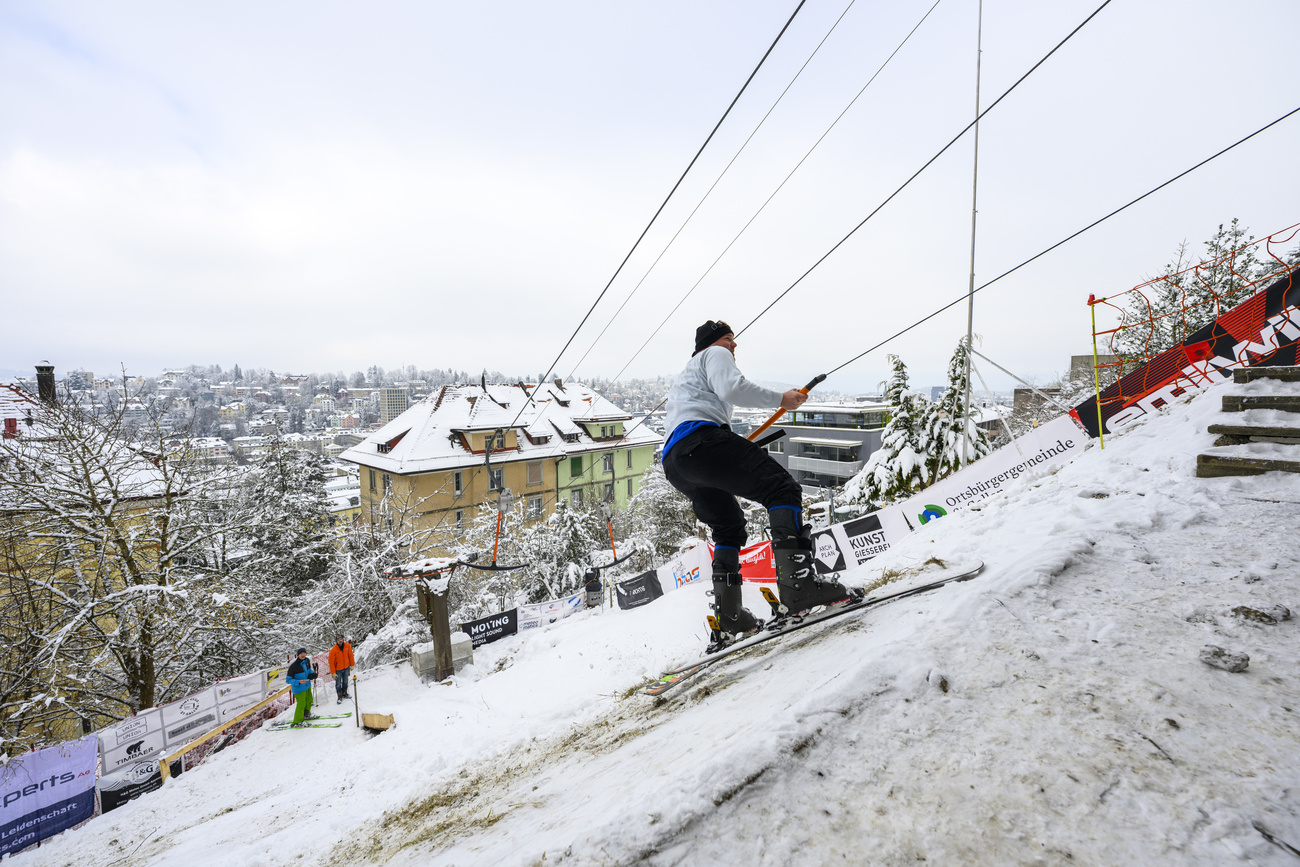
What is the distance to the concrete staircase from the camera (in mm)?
4207

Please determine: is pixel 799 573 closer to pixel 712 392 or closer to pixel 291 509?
pixel 712 392

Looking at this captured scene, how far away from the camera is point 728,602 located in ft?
12.5

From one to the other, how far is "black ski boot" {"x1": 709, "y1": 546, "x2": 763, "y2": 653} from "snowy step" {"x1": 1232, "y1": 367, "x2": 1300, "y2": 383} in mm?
5485

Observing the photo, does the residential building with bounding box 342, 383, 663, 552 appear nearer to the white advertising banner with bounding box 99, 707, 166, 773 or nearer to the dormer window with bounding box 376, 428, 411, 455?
the dormer window with bounding box 376, 428, 411, 455

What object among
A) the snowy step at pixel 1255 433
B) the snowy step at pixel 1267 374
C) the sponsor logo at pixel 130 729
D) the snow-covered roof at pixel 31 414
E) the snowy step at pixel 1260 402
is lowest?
the sponsor logo at pixel 130 729

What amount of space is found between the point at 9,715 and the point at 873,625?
15.0 metres

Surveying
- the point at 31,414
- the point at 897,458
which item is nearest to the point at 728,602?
the point at 897,458

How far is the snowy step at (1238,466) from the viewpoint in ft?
13.4

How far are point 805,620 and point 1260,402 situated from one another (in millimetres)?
4903

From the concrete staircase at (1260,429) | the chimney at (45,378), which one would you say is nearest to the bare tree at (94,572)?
the chimney at (45,378)

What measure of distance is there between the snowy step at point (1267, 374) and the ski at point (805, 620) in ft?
13.6

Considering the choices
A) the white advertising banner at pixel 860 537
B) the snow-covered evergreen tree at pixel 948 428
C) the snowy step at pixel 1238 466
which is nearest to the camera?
the snowy step at pixel 1238 466

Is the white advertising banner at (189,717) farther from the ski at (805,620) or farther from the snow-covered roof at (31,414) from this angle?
the ski at (805,620)

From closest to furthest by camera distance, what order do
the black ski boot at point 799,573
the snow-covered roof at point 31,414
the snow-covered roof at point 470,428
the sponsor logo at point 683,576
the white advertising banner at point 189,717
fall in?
the black ski boot at point 799,573, the white advertising banner at point 189,717, the snow-covered roof at point 31,414, the sponsor logo at point 683,576, the snow-covered roof at point 470,428
